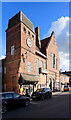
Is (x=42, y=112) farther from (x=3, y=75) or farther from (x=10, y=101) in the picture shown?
(x=3, y=75)

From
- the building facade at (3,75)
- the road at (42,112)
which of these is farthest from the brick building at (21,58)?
the road at (42,112)

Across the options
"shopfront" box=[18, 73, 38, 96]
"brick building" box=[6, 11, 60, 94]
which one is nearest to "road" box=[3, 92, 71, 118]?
"shopfront" box=[18, 73, 38, 96]

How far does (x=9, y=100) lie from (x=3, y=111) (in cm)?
88

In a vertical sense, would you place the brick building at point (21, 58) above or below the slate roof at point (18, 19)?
below

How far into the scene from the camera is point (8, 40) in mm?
19688

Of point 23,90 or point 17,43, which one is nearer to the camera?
point 23,90

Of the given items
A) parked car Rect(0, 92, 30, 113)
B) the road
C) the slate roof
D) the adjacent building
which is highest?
the slate roof

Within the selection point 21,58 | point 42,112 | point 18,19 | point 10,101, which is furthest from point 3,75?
point 42,112

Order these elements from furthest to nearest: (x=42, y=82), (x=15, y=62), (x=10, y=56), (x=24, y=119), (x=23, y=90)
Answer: (x=42, y=82) → (x=10, y=56) → (x=15, y=62) → (x=23, y=90) → (x=24, y=119)

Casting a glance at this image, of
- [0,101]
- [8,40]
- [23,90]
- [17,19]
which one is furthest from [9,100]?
[17,19]

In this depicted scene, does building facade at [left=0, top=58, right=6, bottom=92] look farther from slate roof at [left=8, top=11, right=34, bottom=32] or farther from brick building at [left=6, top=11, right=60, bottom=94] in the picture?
slate roof at [left=8, top=11, right=34, bottom=32]

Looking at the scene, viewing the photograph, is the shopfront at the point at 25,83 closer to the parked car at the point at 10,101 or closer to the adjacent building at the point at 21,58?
the adjacent building at the point at 21,58

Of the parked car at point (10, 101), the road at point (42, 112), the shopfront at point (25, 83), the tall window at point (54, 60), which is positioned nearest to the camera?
the road at point (42, 112)

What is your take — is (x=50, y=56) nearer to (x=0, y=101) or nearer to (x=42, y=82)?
(x=42, y=82)
